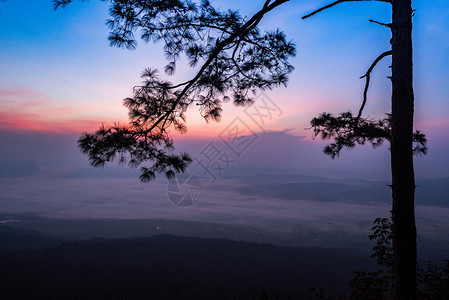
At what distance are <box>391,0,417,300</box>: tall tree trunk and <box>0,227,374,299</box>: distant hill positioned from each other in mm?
77777

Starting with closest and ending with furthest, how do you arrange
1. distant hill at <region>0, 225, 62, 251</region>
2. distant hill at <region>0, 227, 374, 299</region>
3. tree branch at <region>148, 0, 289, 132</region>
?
tree branch at <region>148, 0, 289, 132</region> < distant hill at <region>0, 227, 374, 299</region> < distant hill at <region>0, 225, 62, 251</region>

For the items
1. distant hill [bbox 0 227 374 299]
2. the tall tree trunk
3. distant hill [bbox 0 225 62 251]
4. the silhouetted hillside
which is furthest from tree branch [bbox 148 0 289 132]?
distant hill [bbox 0 225 62 251]

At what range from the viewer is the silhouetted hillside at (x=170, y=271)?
79062 mm

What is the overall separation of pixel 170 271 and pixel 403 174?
10325cm

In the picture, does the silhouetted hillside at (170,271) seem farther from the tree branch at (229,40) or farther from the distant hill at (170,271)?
the tree branch at (229,40)

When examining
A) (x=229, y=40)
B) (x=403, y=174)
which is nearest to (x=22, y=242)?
(x=229, y=40)

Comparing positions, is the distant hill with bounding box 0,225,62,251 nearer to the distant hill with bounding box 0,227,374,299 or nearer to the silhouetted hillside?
the silhouetted hillside

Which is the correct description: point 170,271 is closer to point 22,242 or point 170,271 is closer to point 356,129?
point 22,242

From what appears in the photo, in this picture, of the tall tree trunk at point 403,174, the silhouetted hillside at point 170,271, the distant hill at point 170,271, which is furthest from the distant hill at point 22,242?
the tall tree trunk at point 403,174

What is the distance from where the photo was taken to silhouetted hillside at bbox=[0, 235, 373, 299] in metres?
79.1

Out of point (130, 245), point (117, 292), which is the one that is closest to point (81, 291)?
point (117, 292)

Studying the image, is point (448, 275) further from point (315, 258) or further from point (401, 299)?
point (315, 258)

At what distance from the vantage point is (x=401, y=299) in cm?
312

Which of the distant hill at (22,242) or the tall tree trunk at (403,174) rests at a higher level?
the tall tree trunk at (403,174)
